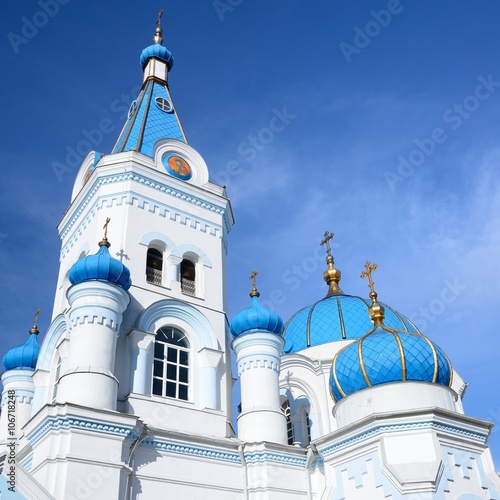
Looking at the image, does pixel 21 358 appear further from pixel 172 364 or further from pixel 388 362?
pixel 388 362

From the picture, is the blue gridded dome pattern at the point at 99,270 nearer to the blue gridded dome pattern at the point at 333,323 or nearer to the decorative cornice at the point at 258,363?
the decorative cornice at the point at 258,363

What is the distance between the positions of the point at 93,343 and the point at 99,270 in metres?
1.29

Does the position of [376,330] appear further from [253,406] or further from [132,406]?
[132,406]

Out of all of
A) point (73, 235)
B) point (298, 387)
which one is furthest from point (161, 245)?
point (298, 387)

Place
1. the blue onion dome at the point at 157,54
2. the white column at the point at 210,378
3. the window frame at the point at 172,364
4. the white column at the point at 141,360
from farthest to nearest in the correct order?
the blue onion dome at the point at 157,54
the white column at the point at 210,378
the window frame at the point at 172,364
the white column at the point at 141,360

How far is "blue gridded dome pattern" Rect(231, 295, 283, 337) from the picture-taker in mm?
11923

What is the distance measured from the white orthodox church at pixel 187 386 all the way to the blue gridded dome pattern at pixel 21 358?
25mm

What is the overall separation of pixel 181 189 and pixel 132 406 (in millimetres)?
5291

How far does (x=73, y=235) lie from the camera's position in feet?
45.4

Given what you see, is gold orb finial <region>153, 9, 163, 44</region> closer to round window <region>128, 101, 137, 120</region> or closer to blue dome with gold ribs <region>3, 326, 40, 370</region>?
round window <region>128, 101, 137, 120</region>

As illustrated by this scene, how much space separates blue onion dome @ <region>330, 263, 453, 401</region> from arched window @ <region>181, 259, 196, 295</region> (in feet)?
11.6

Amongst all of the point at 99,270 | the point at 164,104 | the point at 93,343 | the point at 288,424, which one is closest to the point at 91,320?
the point at 93,343

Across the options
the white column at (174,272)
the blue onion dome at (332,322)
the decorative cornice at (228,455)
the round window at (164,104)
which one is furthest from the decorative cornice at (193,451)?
the round window at (164,104)

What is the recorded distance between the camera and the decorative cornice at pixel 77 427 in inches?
349
